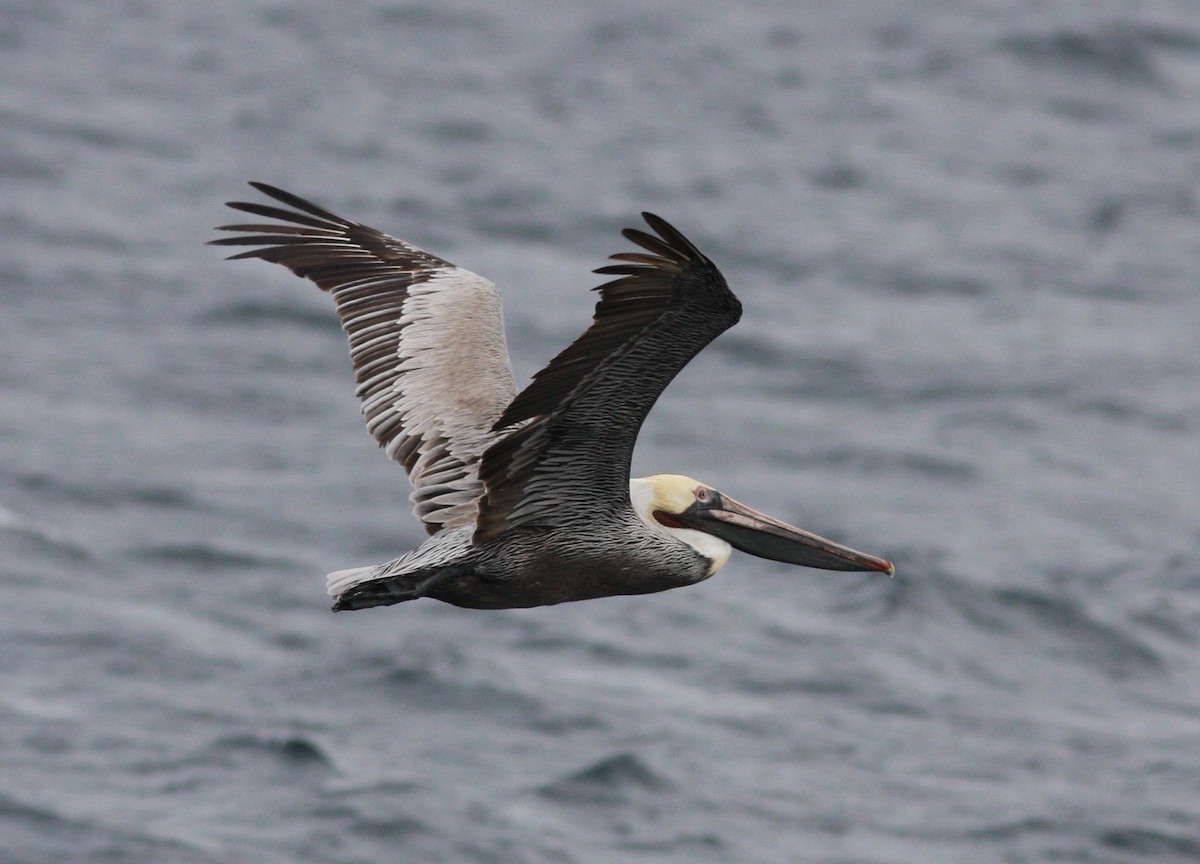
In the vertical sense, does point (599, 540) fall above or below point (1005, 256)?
below

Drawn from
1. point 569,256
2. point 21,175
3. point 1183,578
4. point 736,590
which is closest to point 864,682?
point 736,590

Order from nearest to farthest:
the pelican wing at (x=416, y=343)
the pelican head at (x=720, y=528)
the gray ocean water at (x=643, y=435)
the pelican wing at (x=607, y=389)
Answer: the pelican wing at (x=607, y=389) → the pelican head at (x=720, y=528) → the pelican wing at (x=416, y=343) → the gray ocean water at (x=643, y=435)

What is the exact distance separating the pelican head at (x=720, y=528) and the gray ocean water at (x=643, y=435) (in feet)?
18.2

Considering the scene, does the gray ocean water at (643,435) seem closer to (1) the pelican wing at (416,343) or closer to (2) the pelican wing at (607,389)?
(1) the pelican wing at (416,343)

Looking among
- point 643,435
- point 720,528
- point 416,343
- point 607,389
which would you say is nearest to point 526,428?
point 607,389

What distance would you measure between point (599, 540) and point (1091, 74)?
904 inches

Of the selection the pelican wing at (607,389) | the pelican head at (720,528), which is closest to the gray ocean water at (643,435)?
the pelican head at (720,528)

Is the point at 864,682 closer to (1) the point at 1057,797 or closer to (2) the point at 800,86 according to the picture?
(1) the point at 1057,797

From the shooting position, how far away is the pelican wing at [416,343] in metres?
9.23

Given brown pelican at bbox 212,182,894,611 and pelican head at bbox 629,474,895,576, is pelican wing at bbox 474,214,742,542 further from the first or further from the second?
pelican head at bbox 629,474,895,576

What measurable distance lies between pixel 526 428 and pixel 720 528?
4.27 feet

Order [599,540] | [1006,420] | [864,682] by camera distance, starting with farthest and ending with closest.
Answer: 1. [1006,420]
2. [864,682]
3. [599,540]

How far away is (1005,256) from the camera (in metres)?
25.5

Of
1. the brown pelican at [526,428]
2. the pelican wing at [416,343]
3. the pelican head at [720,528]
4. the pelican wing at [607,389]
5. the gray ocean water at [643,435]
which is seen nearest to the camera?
the pelican wing at [607,389]
